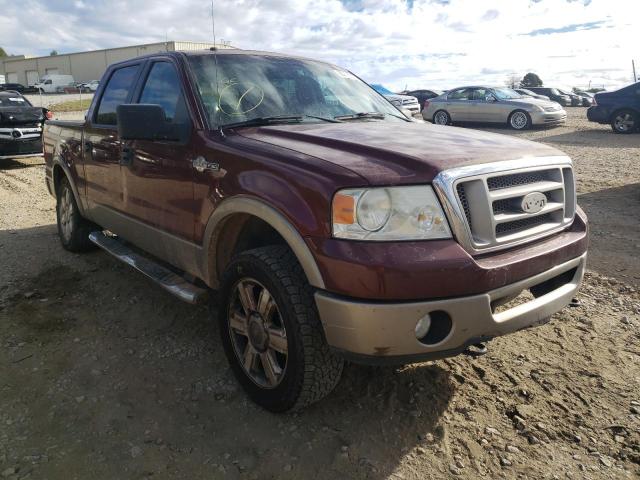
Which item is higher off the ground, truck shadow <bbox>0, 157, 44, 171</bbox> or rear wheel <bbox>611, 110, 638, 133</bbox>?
rear wheel <bbox>611, 110, 638, 133</bbox>

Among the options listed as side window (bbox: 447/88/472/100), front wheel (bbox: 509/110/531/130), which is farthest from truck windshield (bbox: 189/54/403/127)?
side window (bbox: 447/88/472/100)

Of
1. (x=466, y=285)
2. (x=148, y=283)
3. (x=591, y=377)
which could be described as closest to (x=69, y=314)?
(x=148, y=283)

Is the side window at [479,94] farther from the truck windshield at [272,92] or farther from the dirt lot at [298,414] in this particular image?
the truck windshield at [272,92]

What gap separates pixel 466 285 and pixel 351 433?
993 millimetres

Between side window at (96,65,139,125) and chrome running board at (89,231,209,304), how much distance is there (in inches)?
39.4

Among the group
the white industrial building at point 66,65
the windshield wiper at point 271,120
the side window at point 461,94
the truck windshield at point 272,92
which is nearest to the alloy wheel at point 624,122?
the side window at point 461,94

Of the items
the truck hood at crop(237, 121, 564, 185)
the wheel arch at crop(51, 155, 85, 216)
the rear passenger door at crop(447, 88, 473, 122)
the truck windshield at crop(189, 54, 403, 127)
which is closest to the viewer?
the truck hood at crop(237, 121, 564, 185)

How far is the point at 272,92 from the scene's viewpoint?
3.38m

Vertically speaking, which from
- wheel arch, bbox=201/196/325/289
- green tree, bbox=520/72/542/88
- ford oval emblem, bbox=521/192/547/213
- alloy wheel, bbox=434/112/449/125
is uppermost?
green tree, bbox=520/72/542/88

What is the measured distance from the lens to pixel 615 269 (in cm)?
458

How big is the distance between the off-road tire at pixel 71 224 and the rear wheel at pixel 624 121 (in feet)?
50.0

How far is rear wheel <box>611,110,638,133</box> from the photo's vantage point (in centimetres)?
1500

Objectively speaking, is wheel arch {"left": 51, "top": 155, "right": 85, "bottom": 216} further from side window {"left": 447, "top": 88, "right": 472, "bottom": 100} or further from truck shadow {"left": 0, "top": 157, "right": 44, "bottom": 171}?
side window {"left": 447, "top": 88, "right": 472, "bottom": 100}

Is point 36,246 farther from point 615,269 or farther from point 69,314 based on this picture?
point 615,269
